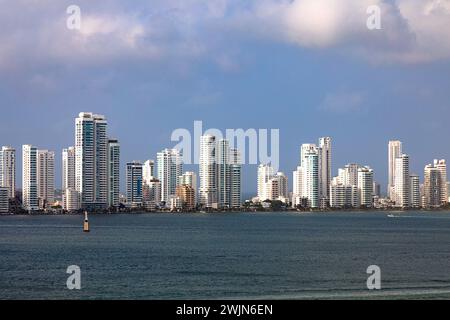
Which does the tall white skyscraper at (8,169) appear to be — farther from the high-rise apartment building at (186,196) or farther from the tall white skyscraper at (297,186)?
the tall white skyscraper at (297,186)

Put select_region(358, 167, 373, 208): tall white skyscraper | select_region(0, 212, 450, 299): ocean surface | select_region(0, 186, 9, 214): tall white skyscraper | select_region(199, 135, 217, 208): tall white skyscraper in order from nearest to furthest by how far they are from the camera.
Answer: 1. select_region(0, 212, 450, 299): ocean surface
2. select_region(199, 135, 217, 208): tall white skyscraper
3. select_region(0, 186, 9, 214): tall white skyscraper
4. select_region(358, 167, 373, 208): tall white skyscraper

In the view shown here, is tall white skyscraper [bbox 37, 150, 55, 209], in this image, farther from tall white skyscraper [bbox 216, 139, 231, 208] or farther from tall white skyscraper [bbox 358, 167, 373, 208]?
tall white skyscraper [bbox 358, 167, 373, 208]

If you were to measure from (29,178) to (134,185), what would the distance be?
11343 mm

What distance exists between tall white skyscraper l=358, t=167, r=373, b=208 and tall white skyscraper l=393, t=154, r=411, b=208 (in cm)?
296

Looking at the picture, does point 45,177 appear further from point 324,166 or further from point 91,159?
point 324,166

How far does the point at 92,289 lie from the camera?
58.4 feet

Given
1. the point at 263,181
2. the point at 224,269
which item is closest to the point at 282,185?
the point at 263,181

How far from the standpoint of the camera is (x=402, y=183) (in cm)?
8800

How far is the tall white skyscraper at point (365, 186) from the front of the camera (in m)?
87.9

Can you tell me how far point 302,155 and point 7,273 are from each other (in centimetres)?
4983

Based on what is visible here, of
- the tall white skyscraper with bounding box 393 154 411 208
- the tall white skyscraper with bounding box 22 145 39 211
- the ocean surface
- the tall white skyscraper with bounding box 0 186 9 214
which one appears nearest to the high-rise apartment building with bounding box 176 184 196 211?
the tall white skyscraper with bounding box 22 145 39 211

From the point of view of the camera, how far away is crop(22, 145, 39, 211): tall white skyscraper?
264 feet

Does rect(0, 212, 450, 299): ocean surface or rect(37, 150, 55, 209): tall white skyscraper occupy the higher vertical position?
rect(37, 150, 55, 209): tall white skyscraper
